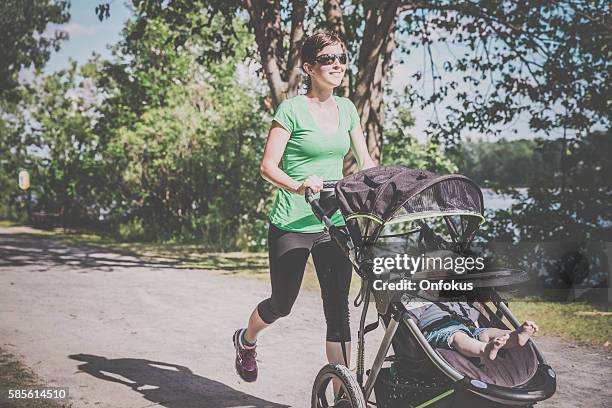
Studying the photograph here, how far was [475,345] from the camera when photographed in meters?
3.25

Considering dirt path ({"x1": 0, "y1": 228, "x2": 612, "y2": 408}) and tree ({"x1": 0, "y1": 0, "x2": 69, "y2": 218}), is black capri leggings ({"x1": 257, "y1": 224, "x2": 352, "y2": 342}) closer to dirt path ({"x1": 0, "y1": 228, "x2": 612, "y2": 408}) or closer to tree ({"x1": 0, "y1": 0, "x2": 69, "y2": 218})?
dirt path ({"x1": 0, "y1": 228, "x2": 612, "y2": 408})

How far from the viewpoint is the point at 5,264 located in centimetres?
1204

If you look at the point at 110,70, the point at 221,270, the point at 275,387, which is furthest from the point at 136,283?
the point at 110,70

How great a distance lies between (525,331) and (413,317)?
559 mm

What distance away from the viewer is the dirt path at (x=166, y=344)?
4.96 meters

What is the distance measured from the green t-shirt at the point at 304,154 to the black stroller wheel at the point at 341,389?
0.81 m

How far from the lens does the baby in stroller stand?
3135 millimetres

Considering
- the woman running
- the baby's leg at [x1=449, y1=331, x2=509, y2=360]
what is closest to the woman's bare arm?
the woman running

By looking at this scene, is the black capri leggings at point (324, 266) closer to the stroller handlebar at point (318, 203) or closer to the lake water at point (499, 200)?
the stroller handlebar at point (318, 203)

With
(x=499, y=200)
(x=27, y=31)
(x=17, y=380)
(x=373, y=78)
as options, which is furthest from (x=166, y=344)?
(x=27, y=31)

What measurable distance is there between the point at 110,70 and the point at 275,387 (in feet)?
78.8

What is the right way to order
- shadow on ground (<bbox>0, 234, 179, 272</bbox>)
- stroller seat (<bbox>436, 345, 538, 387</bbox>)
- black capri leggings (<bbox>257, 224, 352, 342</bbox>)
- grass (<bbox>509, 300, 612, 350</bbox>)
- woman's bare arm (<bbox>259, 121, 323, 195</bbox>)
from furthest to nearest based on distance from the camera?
shadow on ground (<bbox>0, 234, 179, 272</bbox>)
grass (<bbox>509, 300, 612, 350</bbox>)
black capri leggings (<bbox>257, 224, 352, 342</bbox>)
woman's bare arm (<bbox>259, 121, 323, 195</bbox>)
stroller seat (<bbox>436, 345, 538, 387</bbox>)

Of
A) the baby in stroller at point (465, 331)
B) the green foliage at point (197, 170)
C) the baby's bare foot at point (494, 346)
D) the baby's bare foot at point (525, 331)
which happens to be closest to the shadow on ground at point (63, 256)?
the green foliage at point (197, 170)

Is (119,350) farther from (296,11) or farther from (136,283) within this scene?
(296,11)
